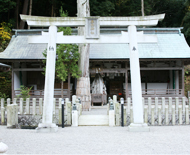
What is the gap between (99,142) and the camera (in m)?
6.66

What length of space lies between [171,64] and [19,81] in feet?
38.7

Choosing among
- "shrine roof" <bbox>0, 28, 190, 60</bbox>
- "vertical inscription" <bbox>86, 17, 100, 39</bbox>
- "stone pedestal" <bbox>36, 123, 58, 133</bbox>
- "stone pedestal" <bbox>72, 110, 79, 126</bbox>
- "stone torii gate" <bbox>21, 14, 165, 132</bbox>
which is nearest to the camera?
"stone pedestal" <bbox>36, 123, 58, 133</bbox>

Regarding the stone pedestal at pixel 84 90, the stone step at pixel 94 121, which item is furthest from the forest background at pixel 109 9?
the stone step at pixel 94 121

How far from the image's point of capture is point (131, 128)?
8.24 meters

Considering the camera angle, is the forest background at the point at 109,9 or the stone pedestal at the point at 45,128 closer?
the stone pedestal at the point at 45,128

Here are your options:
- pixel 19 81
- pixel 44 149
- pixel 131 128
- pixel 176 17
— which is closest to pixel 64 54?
pixel 19 81

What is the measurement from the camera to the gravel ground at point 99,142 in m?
5.75

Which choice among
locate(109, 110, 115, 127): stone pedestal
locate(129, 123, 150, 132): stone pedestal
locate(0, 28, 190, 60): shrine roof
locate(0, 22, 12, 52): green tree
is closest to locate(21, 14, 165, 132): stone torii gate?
locate(129, 123, 150, 132): stone pedestal

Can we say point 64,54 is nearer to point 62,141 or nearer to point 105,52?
point 105,52

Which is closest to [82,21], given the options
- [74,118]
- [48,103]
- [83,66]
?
[48,103]

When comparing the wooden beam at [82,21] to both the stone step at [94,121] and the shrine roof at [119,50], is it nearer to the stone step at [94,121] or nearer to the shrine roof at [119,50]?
the stone step at [94,121]

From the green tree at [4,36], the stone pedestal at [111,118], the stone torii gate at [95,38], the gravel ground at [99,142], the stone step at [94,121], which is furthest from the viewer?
the green tree at [4,36]

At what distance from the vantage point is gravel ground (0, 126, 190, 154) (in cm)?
575

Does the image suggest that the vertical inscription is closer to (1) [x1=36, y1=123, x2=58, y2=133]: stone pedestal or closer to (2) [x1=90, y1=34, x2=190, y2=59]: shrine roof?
(1) [x1=36, y1=123, x2=58, y2=133]: stone pedestal
